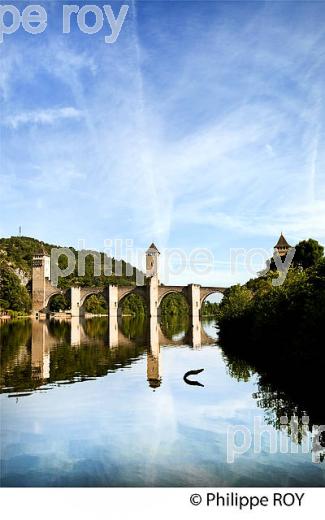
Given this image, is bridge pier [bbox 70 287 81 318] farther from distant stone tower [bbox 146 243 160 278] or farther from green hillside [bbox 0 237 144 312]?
distant stone tower [bbox 146 243 160 278]

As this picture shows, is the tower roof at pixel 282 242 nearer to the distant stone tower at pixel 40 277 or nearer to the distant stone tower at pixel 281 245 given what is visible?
the distant stone tower at pixel 281 245

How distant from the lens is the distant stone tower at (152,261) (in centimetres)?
7200

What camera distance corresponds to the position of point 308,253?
40500 mm

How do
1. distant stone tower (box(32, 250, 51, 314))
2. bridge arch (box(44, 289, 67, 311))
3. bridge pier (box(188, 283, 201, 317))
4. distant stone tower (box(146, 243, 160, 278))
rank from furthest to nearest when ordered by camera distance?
1. distant stone tower (box(146, 243, 160, 278))
2. bridge arch (box(44, 289, 67, 311))
3. distant stone tower (box(32, 250, 51, 314))
4. bridge pier (box(188, 283, 201, 317))

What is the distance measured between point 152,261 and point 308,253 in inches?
1390

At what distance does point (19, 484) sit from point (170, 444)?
269 cm

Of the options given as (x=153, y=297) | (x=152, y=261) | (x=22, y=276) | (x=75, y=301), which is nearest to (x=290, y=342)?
(x=153, y=297)

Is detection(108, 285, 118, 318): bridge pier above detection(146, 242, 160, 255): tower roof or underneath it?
underneath

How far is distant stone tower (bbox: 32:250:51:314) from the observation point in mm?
70481

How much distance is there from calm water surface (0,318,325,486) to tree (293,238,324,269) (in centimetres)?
2344

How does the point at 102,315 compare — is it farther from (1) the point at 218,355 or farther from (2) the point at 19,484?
(2) the point at 19,484

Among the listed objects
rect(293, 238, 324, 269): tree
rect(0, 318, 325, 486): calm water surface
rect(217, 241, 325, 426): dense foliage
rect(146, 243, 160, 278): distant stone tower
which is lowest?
rect(0, 318, 325, 486): calm water surface

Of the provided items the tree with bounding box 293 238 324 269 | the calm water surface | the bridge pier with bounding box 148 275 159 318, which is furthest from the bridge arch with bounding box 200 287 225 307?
the calm water surface

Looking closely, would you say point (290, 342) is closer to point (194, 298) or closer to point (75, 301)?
point (194, 298)
